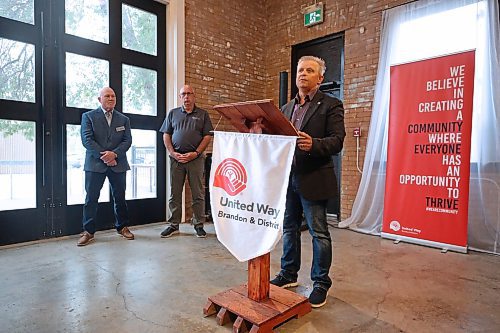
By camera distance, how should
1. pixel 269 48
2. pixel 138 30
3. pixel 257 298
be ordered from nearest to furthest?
pixel 257 298 < pixel 138 30 < pixel 269 48

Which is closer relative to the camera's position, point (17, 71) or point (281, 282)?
point (281, 282)

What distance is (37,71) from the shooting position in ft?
11.1

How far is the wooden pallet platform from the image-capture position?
1713 mm

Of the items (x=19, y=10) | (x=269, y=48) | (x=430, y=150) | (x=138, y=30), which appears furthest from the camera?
(x=269, y=48)

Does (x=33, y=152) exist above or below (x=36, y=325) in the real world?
above

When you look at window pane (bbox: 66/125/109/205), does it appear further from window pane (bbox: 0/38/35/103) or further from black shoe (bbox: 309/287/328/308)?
black shoe (bbox: 309/287/328/308)

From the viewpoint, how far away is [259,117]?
1.74 meters

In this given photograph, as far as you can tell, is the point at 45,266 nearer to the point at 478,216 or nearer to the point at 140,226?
the point at 140,226

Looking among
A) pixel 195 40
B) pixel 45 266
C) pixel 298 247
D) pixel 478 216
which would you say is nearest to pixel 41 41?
pixel 195 40

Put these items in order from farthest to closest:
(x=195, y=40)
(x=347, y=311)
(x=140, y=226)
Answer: (x=195, y=40) → (x=140, y=226) → (x=347, y=311)

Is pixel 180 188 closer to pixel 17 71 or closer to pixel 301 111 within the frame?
pixel 17 71

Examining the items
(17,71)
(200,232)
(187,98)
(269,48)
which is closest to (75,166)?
(17,71)

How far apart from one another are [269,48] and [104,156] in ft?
10.5

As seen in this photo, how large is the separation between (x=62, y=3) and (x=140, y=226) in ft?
8.17
